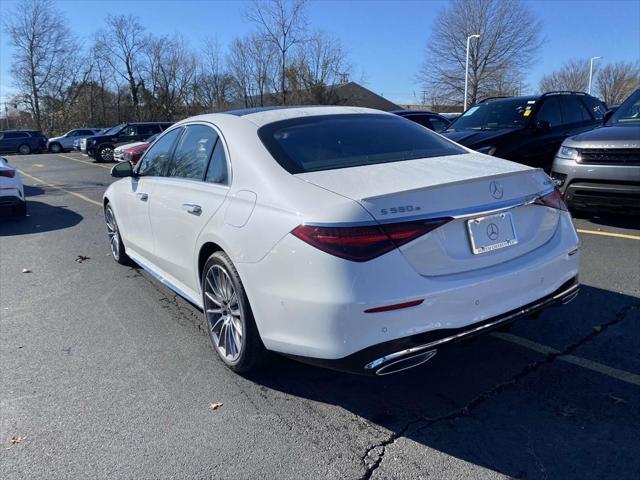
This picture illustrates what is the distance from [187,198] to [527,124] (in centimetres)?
656

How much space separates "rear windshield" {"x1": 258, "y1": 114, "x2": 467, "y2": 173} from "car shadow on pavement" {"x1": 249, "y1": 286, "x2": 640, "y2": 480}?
126cm

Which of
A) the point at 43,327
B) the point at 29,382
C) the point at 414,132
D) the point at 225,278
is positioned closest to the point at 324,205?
the point at 225,278

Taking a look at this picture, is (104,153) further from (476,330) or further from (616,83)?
(616,83)

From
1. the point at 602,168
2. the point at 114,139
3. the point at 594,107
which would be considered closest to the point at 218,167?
the point at 602,168

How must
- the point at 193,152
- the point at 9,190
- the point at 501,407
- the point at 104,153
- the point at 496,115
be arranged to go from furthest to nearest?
the point at 104,153, the point at 9,190, the point at 496,115, the point at 193,152, the point at 501,407

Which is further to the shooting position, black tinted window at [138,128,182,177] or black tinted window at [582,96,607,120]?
black tinted window at [582,96,607,120]

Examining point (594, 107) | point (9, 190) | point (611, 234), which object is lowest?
point (611, 234)

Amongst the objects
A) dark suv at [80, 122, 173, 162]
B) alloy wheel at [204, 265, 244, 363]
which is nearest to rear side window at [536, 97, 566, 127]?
alloy wheel at [204, 265, 244, 363]

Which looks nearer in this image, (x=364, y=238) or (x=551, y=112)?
(x=364, y=238)

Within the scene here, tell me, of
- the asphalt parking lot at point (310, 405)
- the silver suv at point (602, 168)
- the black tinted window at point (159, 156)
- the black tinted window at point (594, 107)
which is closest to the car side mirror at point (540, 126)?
the silver suv at point (602, 168)

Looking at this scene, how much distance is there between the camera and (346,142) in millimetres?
3486

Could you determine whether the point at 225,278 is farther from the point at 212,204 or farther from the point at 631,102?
the point at 631,102

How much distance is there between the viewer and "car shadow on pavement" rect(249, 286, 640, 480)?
2.43 metres

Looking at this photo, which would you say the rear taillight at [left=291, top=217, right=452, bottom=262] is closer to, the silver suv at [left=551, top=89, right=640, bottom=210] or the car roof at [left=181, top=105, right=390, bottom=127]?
the car roof at [left=181, top=105, right=390, bottom=127]
